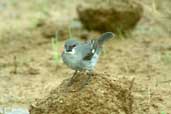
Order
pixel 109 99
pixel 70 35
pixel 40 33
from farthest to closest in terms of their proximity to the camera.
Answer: pixel 40 33
pixel 70 35
pixel 109 99

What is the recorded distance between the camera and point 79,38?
35.1 feet

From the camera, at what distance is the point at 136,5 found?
1050 centimetres

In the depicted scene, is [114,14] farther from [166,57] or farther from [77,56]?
[77,56]

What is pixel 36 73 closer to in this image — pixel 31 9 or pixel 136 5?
pixel 136 5

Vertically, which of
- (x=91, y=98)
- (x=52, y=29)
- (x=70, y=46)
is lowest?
(x=52, y=29)

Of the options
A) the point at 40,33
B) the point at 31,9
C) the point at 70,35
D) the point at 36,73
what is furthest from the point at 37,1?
the point at 36,73

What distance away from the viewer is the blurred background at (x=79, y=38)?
8.38 meters

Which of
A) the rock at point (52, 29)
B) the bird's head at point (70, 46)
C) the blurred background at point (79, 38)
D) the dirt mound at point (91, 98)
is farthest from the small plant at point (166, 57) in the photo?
the bird's head at point (70, 46)

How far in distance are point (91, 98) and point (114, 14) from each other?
14.6 feet

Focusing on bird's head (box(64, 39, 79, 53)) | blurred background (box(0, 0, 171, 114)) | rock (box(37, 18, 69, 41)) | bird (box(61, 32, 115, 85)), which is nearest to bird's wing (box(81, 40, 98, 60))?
bird (box(61, 32, 115, 85))

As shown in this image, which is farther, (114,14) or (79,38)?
(79,38)

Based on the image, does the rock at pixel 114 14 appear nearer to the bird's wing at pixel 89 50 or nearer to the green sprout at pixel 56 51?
the green sprout at pixel 56 51

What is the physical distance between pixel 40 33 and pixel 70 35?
1.15m

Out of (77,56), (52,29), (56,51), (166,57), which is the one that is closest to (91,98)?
(77,56)
